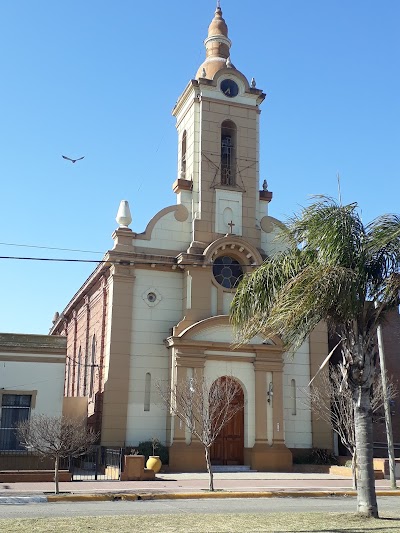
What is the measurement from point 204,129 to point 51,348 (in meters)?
13.3

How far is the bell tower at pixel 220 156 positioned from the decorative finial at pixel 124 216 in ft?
9.09

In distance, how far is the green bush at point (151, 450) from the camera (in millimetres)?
28453

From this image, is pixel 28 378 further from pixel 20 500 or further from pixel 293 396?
pixel 293 396

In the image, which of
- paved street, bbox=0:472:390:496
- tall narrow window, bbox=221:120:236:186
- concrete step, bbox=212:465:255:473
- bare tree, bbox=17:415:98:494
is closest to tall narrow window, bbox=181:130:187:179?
tall narrow window, bbox=221:120:236:186

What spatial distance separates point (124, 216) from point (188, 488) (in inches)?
559

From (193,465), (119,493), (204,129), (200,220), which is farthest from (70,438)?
(204,129)

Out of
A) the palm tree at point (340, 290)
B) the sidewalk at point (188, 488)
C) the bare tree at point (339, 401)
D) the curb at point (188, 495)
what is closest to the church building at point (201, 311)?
the bare tree at point (339, 401)

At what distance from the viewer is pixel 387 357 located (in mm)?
35469

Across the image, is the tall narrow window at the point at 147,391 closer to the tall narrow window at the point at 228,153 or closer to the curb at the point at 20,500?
the tall narrow window at the point at 228,153

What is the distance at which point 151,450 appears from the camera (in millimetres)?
28531

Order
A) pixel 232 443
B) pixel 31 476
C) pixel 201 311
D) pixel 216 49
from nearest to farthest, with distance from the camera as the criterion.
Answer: pixel 31 476 < pixel 232 443 < pixel 201 311 < pixel 216 49

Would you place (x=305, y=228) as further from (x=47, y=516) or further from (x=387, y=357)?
(x=387, y=357)

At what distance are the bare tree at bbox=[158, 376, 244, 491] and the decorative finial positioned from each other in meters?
7.56

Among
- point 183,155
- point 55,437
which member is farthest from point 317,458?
point 183,155
